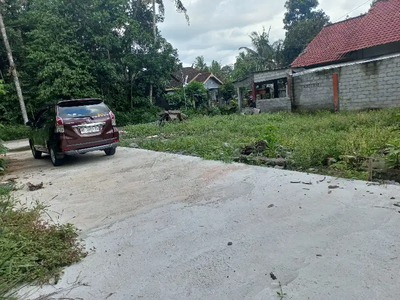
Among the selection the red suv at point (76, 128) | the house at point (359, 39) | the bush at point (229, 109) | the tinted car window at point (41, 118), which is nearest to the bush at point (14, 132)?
the tinted car window at point (41, 118)

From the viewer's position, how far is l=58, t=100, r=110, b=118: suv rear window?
6621 mm

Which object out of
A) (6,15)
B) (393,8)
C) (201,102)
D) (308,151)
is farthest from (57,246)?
(6,15)

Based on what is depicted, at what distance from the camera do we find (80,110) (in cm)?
678

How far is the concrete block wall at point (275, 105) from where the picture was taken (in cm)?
1495

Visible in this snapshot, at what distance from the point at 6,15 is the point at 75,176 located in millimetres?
20202

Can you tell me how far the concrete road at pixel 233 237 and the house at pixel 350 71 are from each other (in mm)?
9130

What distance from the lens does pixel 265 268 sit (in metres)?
2.10


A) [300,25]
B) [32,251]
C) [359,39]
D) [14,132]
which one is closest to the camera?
[32,251]

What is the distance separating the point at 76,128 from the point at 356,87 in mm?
10958

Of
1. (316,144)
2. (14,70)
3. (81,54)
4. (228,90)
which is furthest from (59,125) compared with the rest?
Result: (228,90)

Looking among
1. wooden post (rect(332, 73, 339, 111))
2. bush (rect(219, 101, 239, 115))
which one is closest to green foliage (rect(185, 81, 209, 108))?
bush (rect(219, 101, 239, 115))

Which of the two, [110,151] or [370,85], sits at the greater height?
[370,85]

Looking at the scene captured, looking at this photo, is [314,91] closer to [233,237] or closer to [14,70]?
[233,237]

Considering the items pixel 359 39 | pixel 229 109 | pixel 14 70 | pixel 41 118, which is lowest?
pixel 229 109
